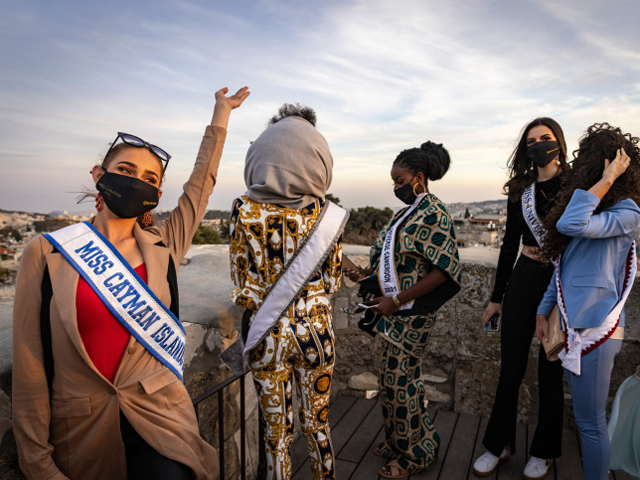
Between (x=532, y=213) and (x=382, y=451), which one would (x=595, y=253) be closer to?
(x=532, y=213)

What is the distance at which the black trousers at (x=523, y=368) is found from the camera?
2.41 meters

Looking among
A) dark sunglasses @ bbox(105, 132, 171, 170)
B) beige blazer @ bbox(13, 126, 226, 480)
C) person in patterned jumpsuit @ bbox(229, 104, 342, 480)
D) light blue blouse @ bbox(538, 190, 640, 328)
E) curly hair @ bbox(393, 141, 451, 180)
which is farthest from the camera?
curly hair @ bbox(393, 141, 451, 180)

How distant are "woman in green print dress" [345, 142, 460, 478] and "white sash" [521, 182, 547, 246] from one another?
0.48 metres

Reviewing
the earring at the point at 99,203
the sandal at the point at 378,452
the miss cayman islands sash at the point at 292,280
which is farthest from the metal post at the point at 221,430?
the sandal at the point at 378,452

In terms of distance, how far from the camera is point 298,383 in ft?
6.32

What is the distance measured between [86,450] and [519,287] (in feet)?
7.30

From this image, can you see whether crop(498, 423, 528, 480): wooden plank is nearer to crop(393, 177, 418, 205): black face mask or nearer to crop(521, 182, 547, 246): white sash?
crop(521, 182, 547, 246): white sash

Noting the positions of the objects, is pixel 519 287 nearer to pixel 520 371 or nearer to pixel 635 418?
pixel 520 371

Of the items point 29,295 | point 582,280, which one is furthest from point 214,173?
point 582,280

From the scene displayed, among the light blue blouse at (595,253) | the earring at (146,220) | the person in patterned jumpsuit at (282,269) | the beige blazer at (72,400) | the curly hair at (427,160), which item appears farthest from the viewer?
the curly hair at (427,160)

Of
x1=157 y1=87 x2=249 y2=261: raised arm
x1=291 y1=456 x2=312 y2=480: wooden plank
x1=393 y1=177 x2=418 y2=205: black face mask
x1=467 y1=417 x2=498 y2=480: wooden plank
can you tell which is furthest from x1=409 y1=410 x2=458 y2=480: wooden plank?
x1=157 y1=87 x2=249 y2=261: raised arm

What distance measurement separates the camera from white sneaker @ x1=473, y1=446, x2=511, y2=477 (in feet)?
8.29

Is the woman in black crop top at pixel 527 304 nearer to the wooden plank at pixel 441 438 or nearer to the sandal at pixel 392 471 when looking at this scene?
the wooden plank at pixel 441 438

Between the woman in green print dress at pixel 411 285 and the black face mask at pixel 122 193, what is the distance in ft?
4.57
